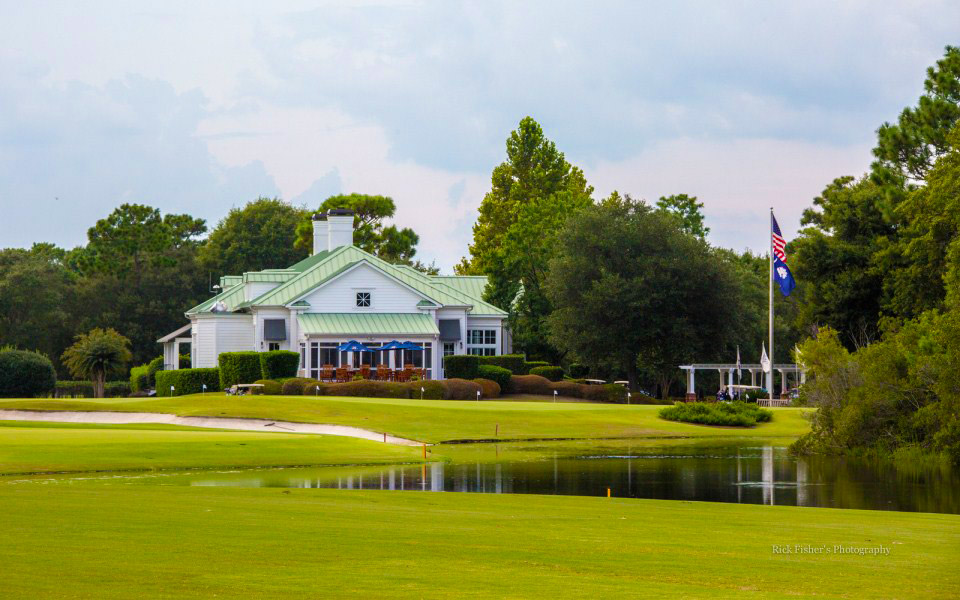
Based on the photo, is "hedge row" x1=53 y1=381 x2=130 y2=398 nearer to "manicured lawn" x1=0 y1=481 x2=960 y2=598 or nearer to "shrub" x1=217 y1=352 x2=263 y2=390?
"shrub" x1=217 y1=352 x2=263 y2=390

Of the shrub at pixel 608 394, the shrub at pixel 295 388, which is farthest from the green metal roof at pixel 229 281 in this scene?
the shrub at pixel 608 394

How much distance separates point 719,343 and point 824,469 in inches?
1366

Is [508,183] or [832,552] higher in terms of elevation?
[508,183]

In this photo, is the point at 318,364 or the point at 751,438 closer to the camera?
the point at 751,438

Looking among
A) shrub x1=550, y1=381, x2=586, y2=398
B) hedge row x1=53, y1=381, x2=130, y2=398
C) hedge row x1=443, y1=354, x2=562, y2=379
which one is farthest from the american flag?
hedge row x1=53, y1=381, x2=130, y2=398

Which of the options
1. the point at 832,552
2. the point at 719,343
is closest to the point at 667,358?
the point at 719,343

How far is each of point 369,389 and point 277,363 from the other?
6.65 m

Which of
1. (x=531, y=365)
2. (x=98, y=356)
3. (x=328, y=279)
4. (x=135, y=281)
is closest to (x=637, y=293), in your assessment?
(x=531, y=365)

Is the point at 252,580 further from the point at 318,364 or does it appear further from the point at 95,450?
the point at 318,364

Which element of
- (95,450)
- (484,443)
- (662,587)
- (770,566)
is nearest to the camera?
(662,587)

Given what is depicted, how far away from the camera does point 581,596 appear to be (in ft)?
35.0

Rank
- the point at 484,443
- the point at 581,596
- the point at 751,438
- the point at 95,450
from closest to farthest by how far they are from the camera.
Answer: the point at 581,596
the point at 95,450
the point at 484,443
the point at 751,438

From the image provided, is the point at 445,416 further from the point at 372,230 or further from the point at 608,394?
the point at 372,230

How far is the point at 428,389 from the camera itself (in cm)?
5638
